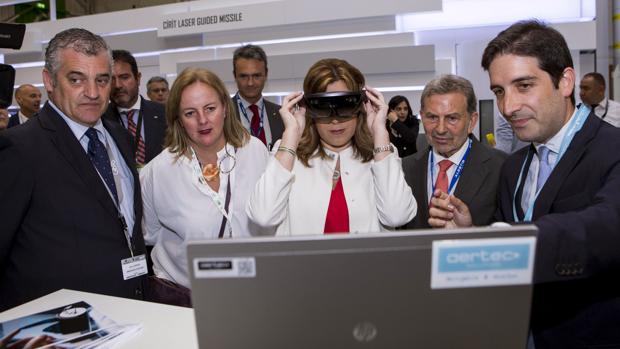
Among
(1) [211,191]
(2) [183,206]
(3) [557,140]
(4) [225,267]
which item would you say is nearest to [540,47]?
(3) [557,140]

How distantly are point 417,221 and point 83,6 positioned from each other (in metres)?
14.9

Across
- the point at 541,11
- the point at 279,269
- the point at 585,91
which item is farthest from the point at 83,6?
the point at 279,269

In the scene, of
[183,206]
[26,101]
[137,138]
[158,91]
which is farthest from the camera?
[26,101]

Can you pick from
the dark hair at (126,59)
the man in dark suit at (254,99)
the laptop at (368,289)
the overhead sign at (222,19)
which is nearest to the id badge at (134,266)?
the laptop at (368,289)

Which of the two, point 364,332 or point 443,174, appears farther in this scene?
point 443,174

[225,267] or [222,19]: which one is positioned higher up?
[222,19]

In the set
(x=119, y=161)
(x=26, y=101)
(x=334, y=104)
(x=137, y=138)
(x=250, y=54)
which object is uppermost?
(x=250, y=54)

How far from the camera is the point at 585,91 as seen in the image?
5391 millimetres

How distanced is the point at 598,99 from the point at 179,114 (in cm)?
480

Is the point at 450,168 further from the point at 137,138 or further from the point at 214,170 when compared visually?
the point at 137,138

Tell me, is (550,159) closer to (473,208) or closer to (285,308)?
(473,208)

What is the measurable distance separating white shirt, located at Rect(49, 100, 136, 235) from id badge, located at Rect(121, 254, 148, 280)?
138 millimetres

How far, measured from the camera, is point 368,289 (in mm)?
878

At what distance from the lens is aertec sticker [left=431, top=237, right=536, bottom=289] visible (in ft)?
2.78
